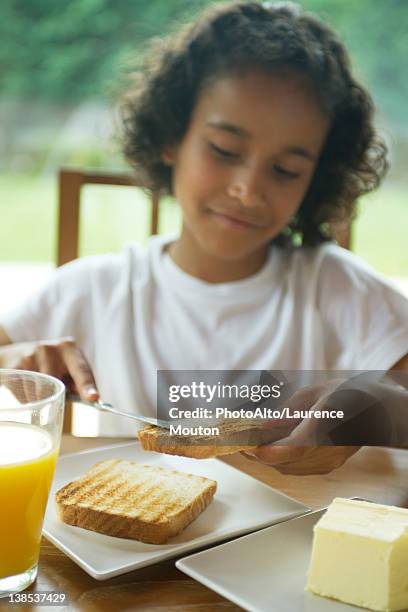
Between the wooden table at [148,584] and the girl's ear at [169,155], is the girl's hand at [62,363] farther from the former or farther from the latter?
the girl's ear at [169,155]

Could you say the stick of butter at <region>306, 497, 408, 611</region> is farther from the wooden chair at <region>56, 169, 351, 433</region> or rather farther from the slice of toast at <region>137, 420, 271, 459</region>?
the wooden chair at <region>56, 169, 351, 433</region>

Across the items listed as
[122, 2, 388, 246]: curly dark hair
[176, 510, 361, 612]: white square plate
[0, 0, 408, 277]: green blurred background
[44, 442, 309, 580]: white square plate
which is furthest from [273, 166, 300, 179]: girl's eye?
[0, 0, 408, 277]: green blurred background

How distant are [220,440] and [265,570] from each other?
93 mm

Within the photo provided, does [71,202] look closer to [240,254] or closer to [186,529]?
[240,254]

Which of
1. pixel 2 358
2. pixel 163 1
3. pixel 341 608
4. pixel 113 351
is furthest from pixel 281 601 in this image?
pixel 163 1

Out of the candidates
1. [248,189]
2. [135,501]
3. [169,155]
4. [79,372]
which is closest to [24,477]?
[135,501]

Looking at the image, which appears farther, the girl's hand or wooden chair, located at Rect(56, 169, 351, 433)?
wooden chair, located at Rect(56, 169, 351, 433)

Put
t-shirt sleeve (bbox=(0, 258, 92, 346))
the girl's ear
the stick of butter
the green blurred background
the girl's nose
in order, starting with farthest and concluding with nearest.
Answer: the green blurred background, the girl's ear, t-shirt sleeve (bbox=(0, 258, 92, 346)), the girl's nose, the stick of butter

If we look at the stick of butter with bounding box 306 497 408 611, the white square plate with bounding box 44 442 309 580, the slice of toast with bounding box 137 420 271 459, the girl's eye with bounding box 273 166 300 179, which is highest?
the girl's eye with bounding box 273 166 300 179

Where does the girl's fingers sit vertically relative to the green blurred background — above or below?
below

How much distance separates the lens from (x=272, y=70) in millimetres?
1059

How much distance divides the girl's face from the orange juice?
64cm

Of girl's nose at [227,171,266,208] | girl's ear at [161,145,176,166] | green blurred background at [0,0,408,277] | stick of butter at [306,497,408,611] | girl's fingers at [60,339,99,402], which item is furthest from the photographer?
green blurred background at [0,0,408,277]

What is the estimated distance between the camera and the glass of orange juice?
1.43ft
